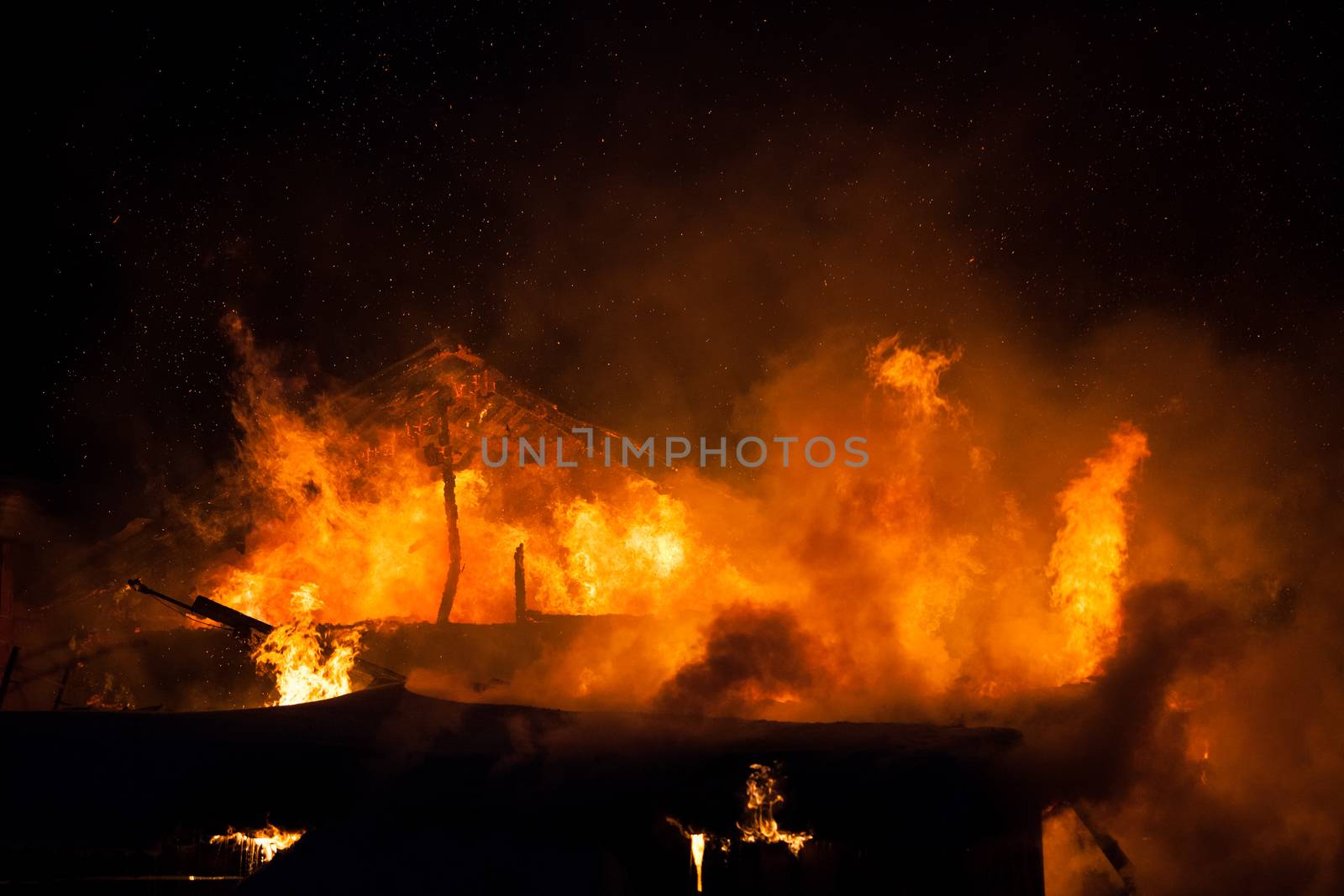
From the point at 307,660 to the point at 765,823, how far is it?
8139mm

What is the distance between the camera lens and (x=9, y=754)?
6.76 metres

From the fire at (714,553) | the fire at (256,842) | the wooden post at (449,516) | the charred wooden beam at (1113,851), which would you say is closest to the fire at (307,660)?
the fire at (714,553)

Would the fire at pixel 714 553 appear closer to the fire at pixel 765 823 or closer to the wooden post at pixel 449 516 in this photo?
the wooden post at pixel 449 516

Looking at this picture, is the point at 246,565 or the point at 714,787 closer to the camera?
the point at 714,787

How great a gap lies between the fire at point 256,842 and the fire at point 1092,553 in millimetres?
8779

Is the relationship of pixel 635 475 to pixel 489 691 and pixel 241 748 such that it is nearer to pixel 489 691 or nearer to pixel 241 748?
pixel 489 691

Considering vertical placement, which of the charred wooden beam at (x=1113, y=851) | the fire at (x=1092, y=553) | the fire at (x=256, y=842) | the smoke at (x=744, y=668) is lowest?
the charred wooden beam at (x=1113, y=851)

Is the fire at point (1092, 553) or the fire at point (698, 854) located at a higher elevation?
the fire at point (1092, 553)

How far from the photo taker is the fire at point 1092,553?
11023mm

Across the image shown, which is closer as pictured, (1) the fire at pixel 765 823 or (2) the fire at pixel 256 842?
(1) the fire at pixel 765 823

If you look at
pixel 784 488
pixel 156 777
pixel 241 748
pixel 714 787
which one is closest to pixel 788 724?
pixel 714 787

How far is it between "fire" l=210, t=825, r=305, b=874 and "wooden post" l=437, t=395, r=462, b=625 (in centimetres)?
721

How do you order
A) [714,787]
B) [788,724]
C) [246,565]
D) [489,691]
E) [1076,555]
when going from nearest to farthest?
[714,787]
[788,724]
[489,691]
[1076,555]
[246,565]

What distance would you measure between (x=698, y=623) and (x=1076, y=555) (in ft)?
18.4
